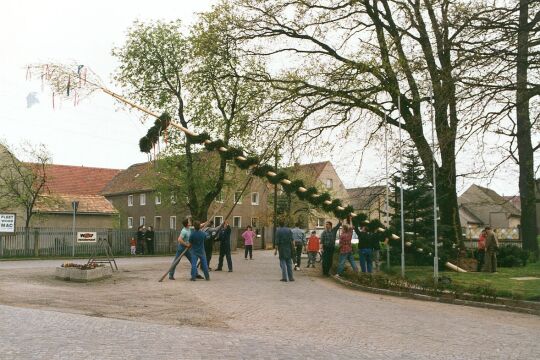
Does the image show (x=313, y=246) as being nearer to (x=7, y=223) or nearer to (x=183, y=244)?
(x=183, y=244)

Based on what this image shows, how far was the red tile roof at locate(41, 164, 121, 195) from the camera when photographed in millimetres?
67000

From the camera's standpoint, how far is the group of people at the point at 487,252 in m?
21.9

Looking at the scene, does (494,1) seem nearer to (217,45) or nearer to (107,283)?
(217,45)

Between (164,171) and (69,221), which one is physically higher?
(164,171)

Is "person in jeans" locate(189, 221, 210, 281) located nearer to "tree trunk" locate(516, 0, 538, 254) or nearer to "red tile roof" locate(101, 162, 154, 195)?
"tree trunk" locate(516, 0, 538, 254)

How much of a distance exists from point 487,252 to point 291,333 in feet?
47.6

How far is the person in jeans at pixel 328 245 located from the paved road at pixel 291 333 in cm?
608

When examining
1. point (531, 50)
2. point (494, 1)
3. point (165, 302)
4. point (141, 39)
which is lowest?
point (165, 302)

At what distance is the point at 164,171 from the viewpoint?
44.2 metres

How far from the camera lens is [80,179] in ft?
233

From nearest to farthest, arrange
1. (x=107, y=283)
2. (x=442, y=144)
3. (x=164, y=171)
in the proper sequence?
(x=107, y=283) → (x=442, y=144) → (x=164, y=171)

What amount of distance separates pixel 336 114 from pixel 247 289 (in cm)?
1063

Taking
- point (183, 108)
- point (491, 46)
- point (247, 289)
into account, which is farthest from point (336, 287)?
point (183, 108)

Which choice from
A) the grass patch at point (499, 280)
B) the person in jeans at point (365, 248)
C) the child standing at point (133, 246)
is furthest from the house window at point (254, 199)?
the person in jeans at point (365, 248)
